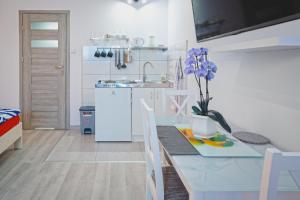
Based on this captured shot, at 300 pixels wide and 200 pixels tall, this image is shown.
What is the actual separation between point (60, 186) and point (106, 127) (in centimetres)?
176

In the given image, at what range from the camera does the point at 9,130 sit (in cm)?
392

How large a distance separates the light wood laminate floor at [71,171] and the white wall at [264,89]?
1151 mm

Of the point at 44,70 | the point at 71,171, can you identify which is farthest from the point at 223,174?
the point at 44,70

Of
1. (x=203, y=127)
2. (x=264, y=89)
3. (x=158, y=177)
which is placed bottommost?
(x=158, y=177)

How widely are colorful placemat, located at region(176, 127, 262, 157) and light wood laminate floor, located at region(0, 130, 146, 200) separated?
1.25 meters

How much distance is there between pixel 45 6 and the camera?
18.5 feet

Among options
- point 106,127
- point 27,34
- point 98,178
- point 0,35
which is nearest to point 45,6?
point 27,34

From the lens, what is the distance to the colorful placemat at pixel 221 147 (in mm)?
1635

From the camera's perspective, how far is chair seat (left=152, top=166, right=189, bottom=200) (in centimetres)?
176

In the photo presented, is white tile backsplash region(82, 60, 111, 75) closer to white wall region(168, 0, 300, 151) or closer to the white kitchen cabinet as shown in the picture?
the white kitchen cabinet

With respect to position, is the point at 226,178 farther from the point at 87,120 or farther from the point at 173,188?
the point at 87,120

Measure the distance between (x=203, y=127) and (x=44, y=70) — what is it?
4394 mm

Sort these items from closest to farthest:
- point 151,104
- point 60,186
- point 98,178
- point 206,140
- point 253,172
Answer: point 253,172 → point 206,140 → point 60,186 → point 98,178 → point 151,104

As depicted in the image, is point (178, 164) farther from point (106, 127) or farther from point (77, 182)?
point (106, 127)
